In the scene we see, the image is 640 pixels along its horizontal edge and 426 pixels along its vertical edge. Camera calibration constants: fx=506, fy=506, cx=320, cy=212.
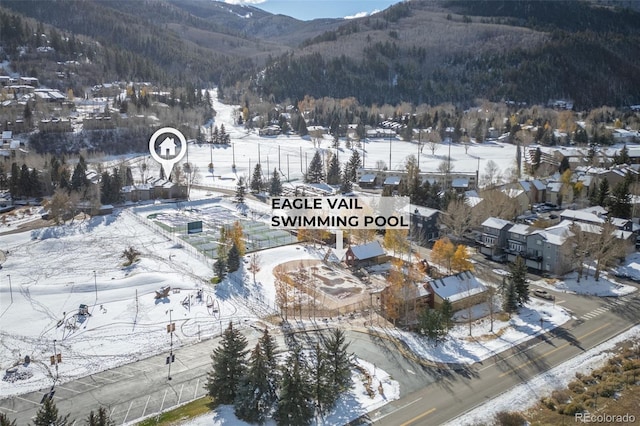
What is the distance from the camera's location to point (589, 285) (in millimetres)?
23359

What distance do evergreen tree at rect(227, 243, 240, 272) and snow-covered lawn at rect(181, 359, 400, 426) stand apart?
416 inches

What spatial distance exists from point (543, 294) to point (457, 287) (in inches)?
158

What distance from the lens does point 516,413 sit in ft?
46.1

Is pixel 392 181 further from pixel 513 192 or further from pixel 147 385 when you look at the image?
pixel 147 385

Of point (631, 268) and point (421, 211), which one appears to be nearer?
point (631, 268)

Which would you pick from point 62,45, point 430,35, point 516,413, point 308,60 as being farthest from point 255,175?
point 430,35

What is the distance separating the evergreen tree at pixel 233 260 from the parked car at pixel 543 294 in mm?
13978

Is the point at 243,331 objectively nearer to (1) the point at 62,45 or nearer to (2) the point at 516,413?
(2) the point at 516,413

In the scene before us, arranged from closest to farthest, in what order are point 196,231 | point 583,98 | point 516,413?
point 516,413
point 196,231
point 583,98

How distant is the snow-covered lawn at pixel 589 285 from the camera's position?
888 inches

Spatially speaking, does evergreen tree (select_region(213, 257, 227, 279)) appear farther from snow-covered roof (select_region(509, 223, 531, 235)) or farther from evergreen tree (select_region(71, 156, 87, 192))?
evergreen tree (select_region(71, 156, 87, 192))

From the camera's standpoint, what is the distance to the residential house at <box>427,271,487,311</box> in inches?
833

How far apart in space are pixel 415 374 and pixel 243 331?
6.80 meters

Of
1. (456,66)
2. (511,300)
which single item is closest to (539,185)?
(511,300)
